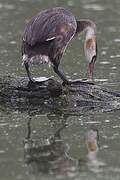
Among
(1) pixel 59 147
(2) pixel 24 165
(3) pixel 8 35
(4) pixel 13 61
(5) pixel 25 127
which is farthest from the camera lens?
(3) pixel 8 35

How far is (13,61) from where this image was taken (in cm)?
1234

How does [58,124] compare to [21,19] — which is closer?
[58,124]

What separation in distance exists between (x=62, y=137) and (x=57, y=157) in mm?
707

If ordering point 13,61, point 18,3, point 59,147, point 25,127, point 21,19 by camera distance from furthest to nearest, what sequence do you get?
point 18,3, point 21,19, point 13,61, point 25,127, point 59,147

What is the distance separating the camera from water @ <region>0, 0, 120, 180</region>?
294 inches

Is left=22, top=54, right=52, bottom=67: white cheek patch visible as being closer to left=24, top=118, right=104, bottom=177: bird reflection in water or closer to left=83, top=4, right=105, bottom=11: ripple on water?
left=24, top=118, right=104, bottom=177: bird reflection in water

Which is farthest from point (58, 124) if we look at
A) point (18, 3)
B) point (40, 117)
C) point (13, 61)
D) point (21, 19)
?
point (18, 3)

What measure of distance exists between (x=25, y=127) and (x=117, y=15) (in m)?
7.18

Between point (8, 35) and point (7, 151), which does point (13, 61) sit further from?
point (7, 151)

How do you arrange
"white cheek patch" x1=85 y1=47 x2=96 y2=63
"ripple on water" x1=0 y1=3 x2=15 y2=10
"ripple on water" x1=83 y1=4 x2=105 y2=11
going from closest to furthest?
"white cheek patch" x1=85 y1=47 x2=96 y2=63
"ripple on water" x1=83 y1=4 x2=105 y2=11
"ripple on water" x1=0 y1=3 x2=15 y2=10

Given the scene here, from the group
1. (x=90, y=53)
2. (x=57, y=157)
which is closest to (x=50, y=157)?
(x=57, y=157)

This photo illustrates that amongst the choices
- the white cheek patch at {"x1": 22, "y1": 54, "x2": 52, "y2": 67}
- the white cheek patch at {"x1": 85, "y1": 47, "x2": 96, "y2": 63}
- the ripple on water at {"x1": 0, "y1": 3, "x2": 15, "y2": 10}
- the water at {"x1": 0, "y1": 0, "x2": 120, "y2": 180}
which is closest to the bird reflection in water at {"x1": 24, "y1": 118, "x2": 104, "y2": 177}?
the water at {"x1": 0, "y1": 0, "x2": 120, "y2": 180}

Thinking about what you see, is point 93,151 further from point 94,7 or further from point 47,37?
point 94,7

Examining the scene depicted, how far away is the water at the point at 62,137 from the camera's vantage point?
7469 millimetres
